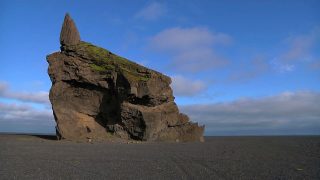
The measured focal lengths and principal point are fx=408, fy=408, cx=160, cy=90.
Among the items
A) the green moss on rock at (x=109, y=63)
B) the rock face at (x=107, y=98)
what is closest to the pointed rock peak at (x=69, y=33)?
the rock face at (x=107, y=98)

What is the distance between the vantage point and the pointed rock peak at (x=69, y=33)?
4619cm

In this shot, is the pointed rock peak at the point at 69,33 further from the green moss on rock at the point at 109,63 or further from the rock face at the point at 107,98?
the green moss on rock at the point at 109,63

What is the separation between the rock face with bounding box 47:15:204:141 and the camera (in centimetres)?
4350

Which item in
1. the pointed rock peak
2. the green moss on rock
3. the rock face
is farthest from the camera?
the pointed rock peak

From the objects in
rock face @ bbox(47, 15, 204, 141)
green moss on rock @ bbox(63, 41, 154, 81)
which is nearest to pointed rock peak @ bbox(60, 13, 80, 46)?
rock face @ bbox(47, 15, 204, 141)

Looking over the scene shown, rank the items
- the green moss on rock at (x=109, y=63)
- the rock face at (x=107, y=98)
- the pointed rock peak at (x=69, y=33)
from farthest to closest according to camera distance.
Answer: the pointed rock peak at (x=69, y=33) < the green moss on rock at (x=109, y=63) < the rock face at (x=107, y=98)

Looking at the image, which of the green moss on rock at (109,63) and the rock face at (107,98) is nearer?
the rock face at (107,98)

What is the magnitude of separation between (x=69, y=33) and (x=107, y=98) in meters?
8.59

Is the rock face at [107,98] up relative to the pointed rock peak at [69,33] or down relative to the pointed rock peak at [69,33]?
down

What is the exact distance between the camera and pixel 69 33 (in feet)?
152

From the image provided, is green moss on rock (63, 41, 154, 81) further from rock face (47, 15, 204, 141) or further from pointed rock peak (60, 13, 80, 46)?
pointed rock peak (60, 13, 80, 46)

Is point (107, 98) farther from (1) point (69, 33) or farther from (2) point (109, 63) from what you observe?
(1) point (69, 33)

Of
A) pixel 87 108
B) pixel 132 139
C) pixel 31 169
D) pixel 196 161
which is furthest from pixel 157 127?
pixel 31 169

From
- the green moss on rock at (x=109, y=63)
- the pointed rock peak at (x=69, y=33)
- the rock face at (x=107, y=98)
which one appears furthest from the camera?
the pointed rock peak at (x=69, y=33)
